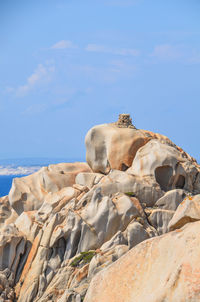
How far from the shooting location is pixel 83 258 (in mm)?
24141

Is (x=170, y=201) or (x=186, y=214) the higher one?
(x=186, y=214)

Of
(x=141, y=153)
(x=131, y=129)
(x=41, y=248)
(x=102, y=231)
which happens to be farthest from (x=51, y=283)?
(x=131, y=129)

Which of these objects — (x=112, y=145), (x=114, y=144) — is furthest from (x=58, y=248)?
(x=114, y=144)

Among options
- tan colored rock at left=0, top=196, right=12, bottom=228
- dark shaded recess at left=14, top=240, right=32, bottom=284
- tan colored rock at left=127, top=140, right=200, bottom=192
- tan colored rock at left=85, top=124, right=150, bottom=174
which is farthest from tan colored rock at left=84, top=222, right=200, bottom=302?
tan colored rock at left=0, top=196, right=12, bottom=228

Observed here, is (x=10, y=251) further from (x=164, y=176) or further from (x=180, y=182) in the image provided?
(x=180, y=182)

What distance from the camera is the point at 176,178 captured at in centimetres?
3056

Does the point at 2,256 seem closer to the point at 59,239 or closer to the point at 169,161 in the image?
the point at 59,239

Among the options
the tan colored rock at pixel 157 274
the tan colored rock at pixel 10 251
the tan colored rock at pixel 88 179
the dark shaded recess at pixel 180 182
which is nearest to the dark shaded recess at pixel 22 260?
the tan colored rock at pixel 10 251

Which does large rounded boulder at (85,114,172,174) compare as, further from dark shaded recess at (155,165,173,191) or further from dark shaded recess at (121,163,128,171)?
dark shaded recess at (155,165,173,191)

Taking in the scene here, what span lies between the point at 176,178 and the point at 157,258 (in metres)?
18.2

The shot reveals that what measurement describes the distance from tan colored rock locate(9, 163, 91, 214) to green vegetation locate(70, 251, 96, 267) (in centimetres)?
987

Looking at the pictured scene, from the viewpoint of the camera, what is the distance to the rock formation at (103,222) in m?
13.5

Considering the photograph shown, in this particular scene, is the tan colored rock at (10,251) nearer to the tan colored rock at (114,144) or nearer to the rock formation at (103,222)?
the rock formation at (103,222)

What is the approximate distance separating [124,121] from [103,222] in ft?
39.7
